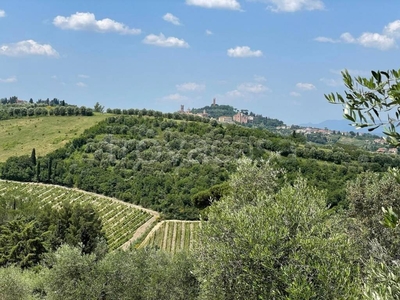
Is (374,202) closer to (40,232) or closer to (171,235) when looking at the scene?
(40,232)

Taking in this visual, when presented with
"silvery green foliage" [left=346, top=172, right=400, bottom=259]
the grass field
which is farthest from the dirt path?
"silvery green foliage" [left=346, top=172, right=400, bottom=259]

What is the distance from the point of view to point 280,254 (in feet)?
39.8

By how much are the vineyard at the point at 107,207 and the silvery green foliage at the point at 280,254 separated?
→ 48564 mm

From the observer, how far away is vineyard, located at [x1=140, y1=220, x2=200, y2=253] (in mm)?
62081

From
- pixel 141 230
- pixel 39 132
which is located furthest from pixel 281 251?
pixel 39 132

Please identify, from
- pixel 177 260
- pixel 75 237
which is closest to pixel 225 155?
pixel 75 237

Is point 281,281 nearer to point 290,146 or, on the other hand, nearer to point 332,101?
point 332,101

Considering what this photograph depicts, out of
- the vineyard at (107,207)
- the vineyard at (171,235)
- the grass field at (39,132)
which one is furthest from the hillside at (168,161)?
the grass field at (39,132)

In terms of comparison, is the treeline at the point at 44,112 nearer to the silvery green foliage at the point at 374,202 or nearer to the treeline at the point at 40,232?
the treeline at the point at 40,232

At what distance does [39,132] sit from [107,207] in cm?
5190

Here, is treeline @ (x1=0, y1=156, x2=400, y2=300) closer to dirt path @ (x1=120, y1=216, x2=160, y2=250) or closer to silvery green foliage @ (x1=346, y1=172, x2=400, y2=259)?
silvery green foliage @ (x1=346, y1=172, x2=400, y2=259)

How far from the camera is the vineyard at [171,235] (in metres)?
62.1

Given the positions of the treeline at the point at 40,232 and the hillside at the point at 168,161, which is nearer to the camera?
the treeline at the point at 40,232

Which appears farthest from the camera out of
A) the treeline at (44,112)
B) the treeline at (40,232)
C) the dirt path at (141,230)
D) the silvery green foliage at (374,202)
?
the treeline at (44,112)
